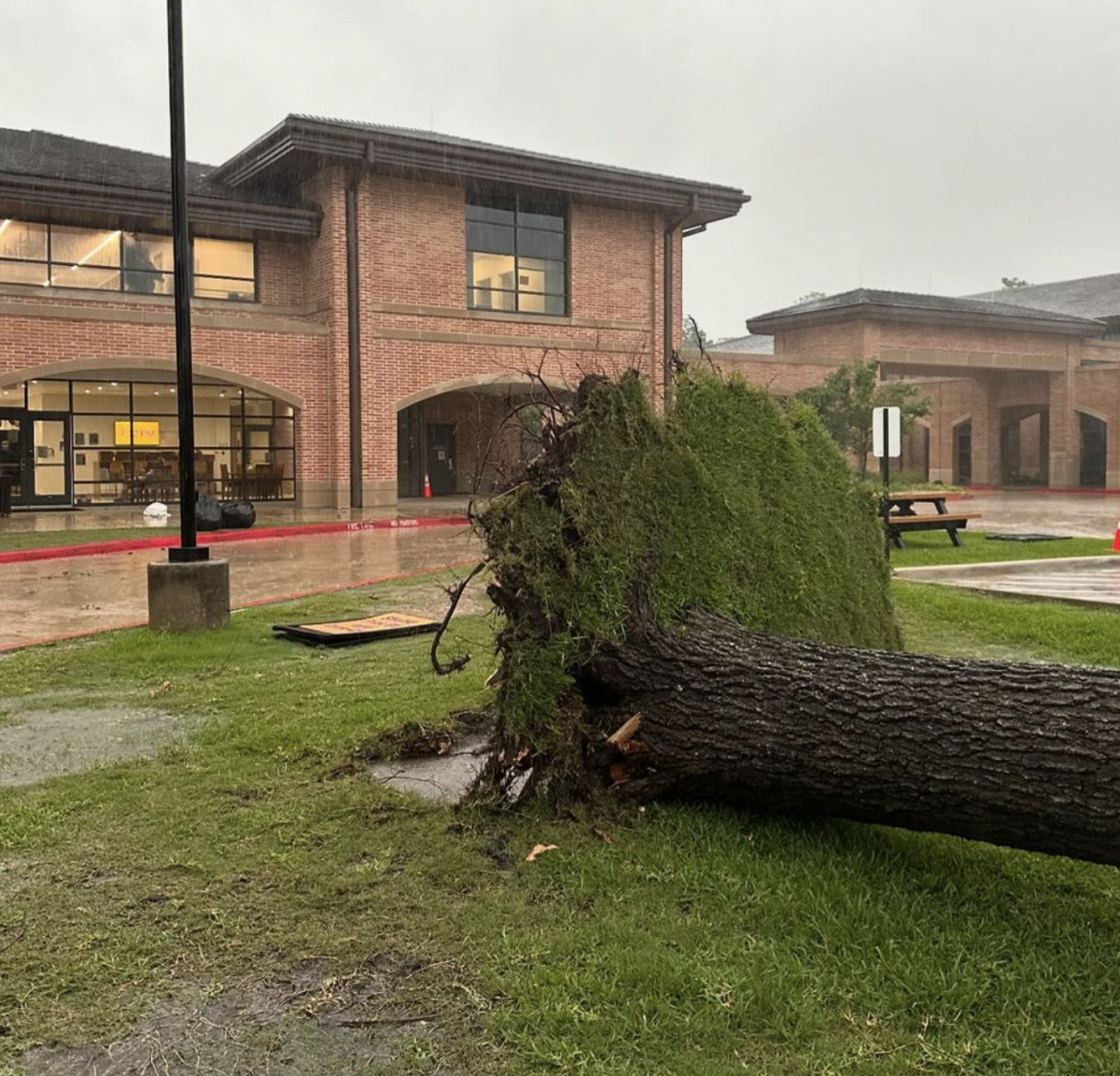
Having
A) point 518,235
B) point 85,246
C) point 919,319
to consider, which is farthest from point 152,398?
point 919,319

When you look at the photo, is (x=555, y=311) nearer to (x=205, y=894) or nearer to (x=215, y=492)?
(x=215, y=492)

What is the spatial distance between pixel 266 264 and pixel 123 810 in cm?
2490

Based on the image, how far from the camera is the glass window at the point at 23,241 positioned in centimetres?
2550

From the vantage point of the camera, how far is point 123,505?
27.5m

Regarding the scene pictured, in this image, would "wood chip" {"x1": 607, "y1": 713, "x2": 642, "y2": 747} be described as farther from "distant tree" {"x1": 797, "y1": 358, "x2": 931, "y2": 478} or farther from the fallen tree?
"distant tree" {"x1": 797, "y1": 358, "x2": 931, "y2": 478}

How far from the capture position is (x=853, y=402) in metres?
32.2

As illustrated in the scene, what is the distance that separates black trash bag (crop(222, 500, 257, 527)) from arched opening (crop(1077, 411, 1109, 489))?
32.2 metres

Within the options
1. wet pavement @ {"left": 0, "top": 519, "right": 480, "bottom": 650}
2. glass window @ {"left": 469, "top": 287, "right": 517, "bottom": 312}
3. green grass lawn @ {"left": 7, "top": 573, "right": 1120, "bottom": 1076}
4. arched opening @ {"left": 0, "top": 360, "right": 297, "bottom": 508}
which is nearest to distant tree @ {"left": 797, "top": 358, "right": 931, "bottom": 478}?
glass window @ {"left": 469, "top": 287, "right": 517, "bottom": 312}

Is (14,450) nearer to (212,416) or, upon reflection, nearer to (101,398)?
(101,398)

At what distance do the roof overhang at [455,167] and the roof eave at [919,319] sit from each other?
8038 millimetres

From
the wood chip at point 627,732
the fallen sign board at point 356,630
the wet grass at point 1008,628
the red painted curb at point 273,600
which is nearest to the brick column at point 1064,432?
the red painted curb at point 273,600

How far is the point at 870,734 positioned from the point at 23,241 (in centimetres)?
2686

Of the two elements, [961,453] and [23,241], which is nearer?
[23,241]

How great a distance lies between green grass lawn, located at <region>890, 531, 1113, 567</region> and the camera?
14.8m
